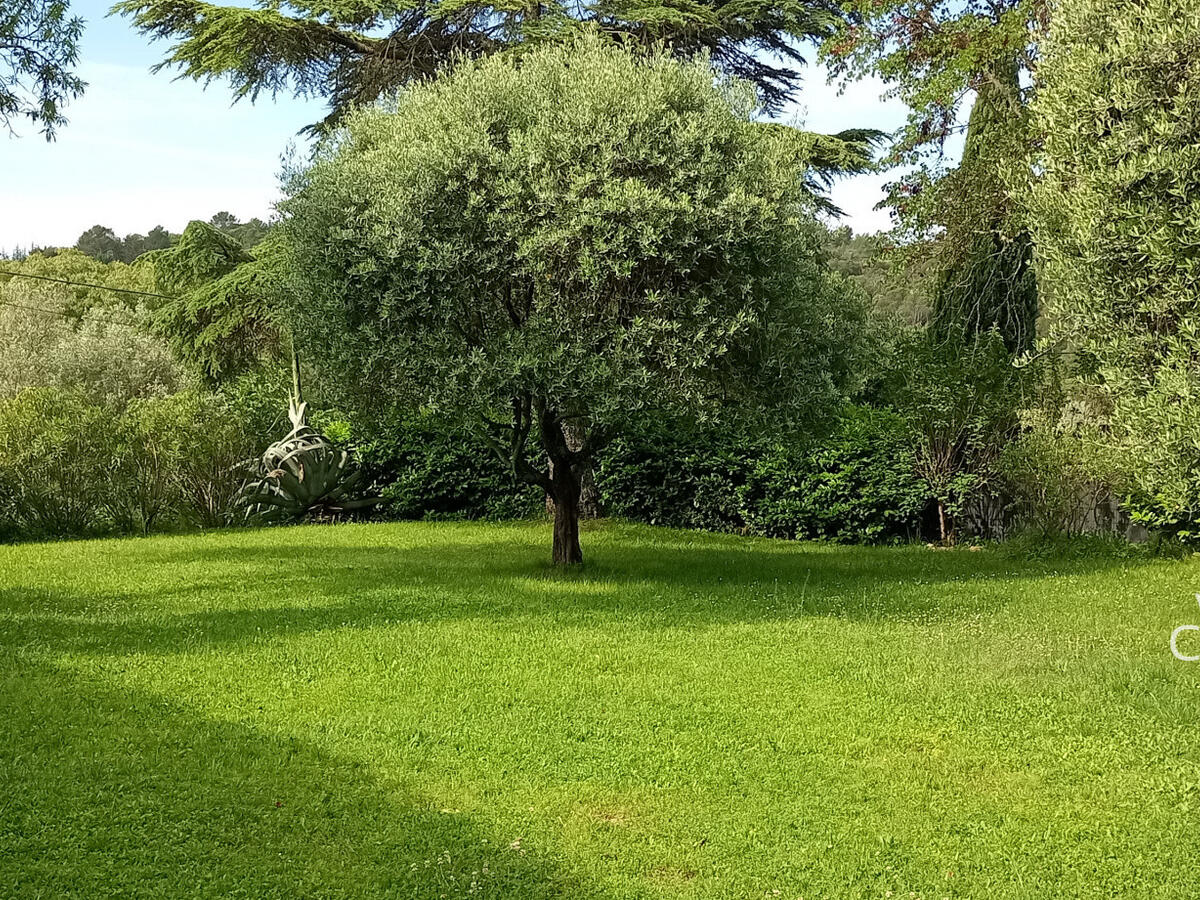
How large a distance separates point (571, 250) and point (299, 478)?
918cm

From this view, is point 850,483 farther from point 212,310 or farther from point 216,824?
point 212,310

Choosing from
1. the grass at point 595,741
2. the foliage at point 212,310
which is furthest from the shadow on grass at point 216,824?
the foliage at point 212,310

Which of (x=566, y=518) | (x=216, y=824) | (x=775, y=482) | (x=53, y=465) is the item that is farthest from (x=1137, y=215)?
(x=53, y=465)

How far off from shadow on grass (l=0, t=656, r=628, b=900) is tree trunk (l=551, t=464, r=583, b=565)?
647 cm

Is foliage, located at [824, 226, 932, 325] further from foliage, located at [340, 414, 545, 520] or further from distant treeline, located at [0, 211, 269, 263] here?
distant treeline, located at [0, 211, 269, 263]

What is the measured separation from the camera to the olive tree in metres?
10.3

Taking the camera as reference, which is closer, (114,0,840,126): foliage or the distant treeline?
(114,0,840,126): foliage

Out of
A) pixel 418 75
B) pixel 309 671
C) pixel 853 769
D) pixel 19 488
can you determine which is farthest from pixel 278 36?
pixel 853 769

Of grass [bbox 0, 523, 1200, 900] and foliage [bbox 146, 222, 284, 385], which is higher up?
foliage [bbox 146, 222, 284, 385]

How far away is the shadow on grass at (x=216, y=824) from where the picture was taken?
464 cm

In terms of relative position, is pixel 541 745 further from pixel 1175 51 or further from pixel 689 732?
pixel 1175 51

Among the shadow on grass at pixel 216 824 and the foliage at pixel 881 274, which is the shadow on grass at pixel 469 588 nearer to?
the shadow on grass at pixel 216 824

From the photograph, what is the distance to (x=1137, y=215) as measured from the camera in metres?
7.44

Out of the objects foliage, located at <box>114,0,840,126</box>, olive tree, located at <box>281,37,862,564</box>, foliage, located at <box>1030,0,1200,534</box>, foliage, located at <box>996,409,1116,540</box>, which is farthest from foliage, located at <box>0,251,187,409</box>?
foliage, located at <box>1030,0,1200,534</box>
